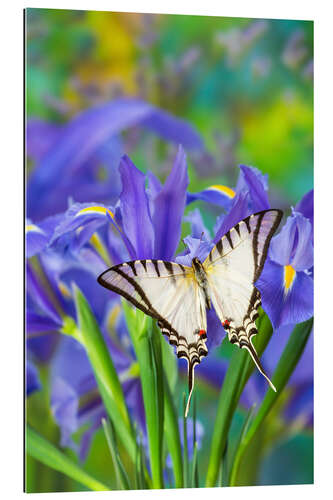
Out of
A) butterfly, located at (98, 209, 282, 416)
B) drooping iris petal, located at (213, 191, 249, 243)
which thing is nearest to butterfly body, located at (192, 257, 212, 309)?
butterfly, located at (98, 209, 282, 416)

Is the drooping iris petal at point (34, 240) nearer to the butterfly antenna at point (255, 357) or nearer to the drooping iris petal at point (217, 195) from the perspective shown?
the drooping iris petal at point (217, 195)

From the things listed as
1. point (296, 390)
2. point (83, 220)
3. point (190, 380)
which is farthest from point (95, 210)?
point (296, 390)

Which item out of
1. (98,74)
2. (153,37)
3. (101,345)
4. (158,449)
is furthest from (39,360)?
(153,37)

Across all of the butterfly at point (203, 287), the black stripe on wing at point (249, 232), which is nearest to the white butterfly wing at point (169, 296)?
the butterfly at point (203, 287)

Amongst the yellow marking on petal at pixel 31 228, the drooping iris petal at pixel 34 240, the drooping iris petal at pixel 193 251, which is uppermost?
the yellow marking on petal at pixel 31 228

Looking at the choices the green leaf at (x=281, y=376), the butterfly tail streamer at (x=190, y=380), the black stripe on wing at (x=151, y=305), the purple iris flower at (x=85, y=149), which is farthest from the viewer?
the green leaf at (x=281, y=376)

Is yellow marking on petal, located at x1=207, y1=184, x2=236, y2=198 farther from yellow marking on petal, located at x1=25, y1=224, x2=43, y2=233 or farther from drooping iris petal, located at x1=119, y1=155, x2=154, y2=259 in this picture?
yellow marking on petal, located at x1=25, y1=224, x2=43, y2=233
